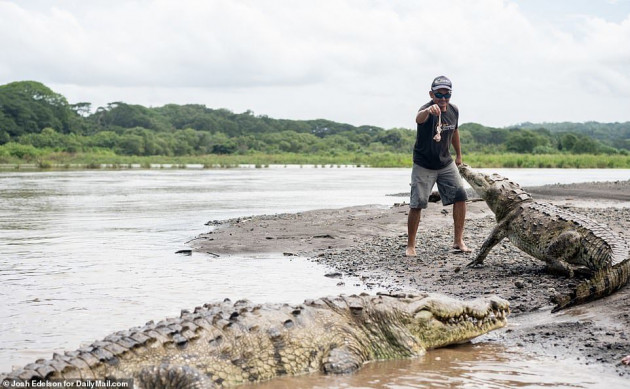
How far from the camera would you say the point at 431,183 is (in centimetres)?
771

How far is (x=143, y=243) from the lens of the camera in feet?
32.6

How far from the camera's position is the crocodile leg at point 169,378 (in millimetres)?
3357

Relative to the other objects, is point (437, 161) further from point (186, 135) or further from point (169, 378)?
point (186, 135)

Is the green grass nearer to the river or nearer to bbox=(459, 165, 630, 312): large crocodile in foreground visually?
the river

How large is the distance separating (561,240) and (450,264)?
1.43 m

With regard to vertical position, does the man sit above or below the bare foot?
above

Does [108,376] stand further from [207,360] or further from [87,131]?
[87,131]

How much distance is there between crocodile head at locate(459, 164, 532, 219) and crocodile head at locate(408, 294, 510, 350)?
2.57 metres

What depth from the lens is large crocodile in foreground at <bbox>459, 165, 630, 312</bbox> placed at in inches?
198

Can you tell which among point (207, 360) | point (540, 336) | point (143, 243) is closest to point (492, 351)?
point (540, 336)

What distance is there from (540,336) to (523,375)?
73 cm

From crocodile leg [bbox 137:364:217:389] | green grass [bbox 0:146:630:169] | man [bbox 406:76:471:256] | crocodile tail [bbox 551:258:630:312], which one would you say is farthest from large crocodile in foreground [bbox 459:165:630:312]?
green grass [bbox 0:146:630:169]

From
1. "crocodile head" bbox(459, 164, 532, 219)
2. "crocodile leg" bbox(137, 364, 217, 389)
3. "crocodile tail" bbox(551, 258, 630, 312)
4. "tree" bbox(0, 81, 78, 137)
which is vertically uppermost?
"tree" bbox(0, 81, 78, 137)

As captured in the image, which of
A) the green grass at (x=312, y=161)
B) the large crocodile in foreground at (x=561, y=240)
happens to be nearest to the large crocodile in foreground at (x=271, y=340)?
the large crocodile in foreground at (x=561, y=240)
